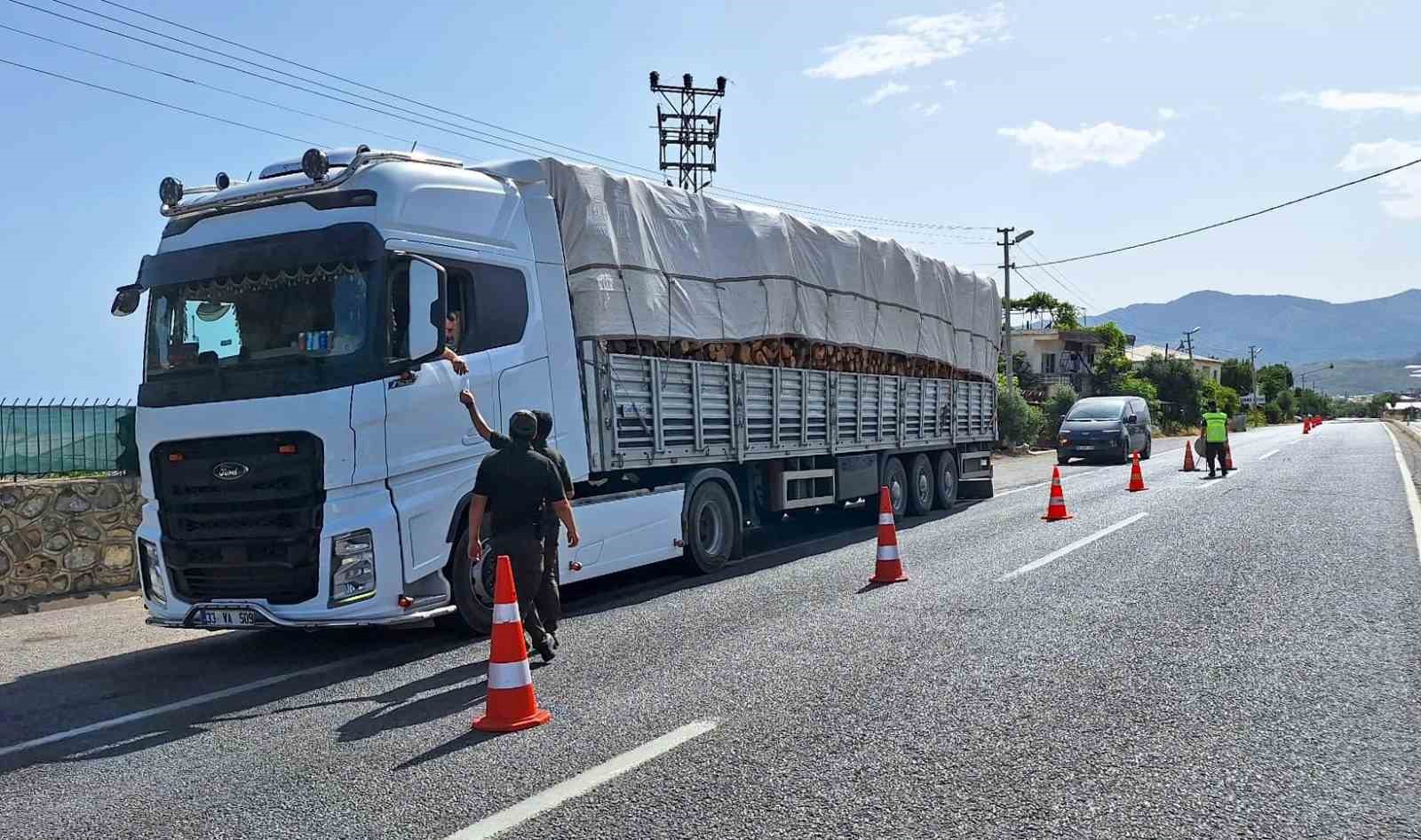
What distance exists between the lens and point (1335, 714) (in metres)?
5.66

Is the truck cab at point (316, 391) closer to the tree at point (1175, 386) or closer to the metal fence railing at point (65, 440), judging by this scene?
the metal fence railing at point (65, 440)

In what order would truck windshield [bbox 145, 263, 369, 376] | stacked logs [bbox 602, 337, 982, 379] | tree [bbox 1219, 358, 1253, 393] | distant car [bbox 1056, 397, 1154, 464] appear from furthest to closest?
tree [bbox 1219, 358, 1253, 393]
distant car [bbox 1056, 397, 1154, 464]
stacked logs [bbox 602, 337, 982, 379]
truck windshield [bbox 145, 263, 369, 376]

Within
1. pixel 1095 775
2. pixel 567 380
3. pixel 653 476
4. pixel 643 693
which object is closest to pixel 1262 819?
pixel 1095 775

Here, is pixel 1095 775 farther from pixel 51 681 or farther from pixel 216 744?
pixel 51 681

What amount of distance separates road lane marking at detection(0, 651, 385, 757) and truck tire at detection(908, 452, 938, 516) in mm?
10086

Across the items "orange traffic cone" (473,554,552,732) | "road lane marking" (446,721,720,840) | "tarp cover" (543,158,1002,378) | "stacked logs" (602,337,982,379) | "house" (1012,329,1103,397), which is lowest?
"road lane marking" (446,721,720,840)

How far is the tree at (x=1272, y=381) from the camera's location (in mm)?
139875

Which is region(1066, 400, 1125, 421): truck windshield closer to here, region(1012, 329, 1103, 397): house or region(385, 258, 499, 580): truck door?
region(385, 258, 499, 580): truck door

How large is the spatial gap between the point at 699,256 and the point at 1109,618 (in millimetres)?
5574

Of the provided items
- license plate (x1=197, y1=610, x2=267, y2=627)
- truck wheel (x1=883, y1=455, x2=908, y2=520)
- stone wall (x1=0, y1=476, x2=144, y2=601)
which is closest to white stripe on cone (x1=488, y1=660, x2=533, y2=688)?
license plate (x1=197, y1=610, x2=267, y2=627)

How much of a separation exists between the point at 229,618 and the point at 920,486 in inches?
449

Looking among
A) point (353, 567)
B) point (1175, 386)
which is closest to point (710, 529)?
point (353, 567)

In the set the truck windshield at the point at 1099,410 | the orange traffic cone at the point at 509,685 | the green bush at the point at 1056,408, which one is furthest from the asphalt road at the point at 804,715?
the green bush at the point at 1056,408

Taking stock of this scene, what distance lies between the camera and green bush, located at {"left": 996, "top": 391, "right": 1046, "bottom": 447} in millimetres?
39562
